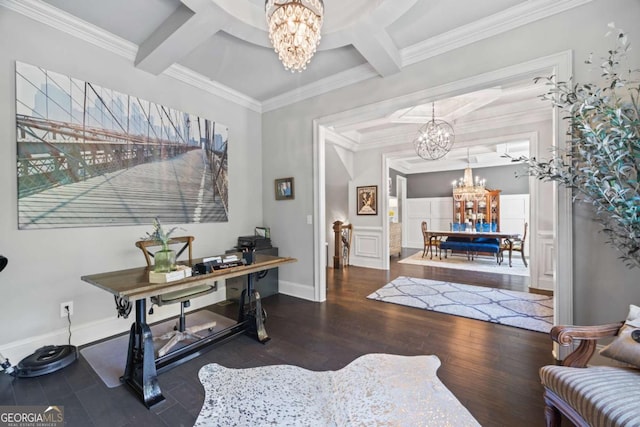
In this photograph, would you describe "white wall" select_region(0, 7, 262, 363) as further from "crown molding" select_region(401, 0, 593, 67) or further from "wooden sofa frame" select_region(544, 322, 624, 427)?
"wooden sofa frame" select_region(544, 322, 624, 427)

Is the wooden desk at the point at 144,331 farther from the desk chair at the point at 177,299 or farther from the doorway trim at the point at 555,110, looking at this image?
the doorway trim at the point at 555,110

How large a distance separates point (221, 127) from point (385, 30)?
90.2 inches

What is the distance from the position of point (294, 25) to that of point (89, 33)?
6.99ft

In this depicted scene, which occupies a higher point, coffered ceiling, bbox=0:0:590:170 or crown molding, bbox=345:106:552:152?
coffered ceiling, bbox=0:0:590:170

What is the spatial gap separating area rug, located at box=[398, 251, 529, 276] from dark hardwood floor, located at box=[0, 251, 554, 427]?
9.99 feet

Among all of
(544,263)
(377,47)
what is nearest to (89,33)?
(377,47)

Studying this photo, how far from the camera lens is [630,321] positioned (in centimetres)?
133

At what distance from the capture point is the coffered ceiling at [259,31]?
208 cm

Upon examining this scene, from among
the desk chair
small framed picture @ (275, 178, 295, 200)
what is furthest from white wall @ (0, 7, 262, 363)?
small framed picture @ (275, 178, 295, 200)

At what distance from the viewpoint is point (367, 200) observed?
18.9 feet

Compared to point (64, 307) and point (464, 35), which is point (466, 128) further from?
point (64, 307)

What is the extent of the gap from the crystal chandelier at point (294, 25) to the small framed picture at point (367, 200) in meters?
4.19

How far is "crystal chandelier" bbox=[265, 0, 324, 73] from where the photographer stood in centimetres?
158

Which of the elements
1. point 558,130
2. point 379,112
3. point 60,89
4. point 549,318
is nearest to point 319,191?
point 379,112
